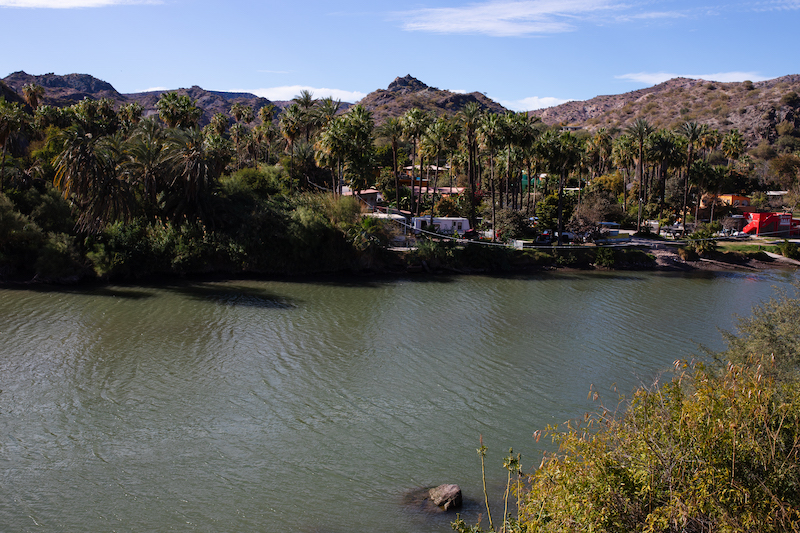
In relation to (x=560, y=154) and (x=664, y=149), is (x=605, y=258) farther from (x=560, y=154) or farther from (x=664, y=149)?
(x=664, y=149)

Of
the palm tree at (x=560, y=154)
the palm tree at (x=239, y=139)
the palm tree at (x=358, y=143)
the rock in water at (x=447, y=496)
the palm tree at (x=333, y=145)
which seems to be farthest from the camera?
the palm tree at (x=239, y=139)

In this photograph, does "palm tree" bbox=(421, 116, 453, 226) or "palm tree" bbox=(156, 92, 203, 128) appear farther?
"palm tree" bbox=(421, 116, 453, 226)

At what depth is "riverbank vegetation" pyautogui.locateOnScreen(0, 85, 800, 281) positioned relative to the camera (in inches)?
1473

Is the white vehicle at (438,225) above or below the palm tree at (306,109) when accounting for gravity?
below

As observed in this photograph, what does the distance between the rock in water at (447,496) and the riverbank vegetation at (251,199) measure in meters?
30.5

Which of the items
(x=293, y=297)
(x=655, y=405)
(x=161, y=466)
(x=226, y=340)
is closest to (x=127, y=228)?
(x=293, y=297)

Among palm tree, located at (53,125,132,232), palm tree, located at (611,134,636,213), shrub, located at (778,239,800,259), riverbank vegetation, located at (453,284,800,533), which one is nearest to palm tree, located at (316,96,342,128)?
palm tree, located at (53,125,132,232)

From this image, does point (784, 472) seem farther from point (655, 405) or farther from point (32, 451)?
point (32, 451)

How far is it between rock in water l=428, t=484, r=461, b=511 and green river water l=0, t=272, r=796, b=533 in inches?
15.6

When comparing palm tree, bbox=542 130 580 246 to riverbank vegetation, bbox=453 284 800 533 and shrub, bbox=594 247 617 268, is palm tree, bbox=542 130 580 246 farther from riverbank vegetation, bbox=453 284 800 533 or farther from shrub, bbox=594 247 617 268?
riverbank vegetation, bbox=453 284 800 533

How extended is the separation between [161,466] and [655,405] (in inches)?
515

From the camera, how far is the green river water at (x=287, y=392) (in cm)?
1403

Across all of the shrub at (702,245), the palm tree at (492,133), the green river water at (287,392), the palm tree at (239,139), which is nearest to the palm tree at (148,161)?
the green river water at (287,392)

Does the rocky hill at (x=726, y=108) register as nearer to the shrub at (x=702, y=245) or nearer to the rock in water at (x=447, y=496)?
the shrub at (x=702, y=245)
